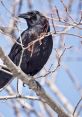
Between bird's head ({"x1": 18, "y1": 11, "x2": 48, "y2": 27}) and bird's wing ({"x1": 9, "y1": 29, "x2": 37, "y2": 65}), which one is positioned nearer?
bird's wing ({"x1": 9, "y1": 29, "x2": 37, "y2": 65})

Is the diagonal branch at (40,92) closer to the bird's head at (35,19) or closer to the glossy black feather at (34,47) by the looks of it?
the glossy black feather at (34,47)

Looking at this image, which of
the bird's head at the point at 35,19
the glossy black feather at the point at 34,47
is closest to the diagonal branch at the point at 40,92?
the glossy black feather at the point at 34,47

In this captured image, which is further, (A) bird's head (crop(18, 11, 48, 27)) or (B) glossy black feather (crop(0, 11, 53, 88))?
(A) bird's head (crop(18, 11, 48, 27))

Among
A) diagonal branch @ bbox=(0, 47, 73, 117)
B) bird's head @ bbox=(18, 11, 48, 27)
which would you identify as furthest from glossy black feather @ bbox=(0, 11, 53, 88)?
diagonal branch @ bbox=(0, 47, 73, 117)

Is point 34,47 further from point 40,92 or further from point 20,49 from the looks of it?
point 40,92

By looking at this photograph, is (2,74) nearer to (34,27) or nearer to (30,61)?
(30,61)

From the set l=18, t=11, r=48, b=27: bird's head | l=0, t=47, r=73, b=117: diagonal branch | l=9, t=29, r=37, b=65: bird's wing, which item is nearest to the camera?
l=0, t=47, r=73, b=117: diagonal branch

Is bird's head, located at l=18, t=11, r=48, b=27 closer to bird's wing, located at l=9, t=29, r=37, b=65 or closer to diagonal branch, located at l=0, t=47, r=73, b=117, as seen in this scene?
bird's wing, located at l=9, t=29, r=37, b=65

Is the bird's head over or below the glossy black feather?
over

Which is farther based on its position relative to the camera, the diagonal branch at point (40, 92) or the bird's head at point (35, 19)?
the bird's head at point (35, 19)

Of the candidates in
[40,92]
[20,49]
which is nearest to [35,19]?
[20,49]

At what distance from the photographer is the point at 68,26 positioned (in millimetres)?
4188

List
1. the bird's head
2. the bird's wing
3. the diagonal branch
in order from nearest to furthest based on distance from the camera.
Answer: the diagonal branch < the bird's wing < the bird's head

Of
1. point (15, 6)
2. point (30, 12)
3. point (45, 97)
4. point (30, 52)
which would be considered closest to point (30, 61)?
point (30, 52)
